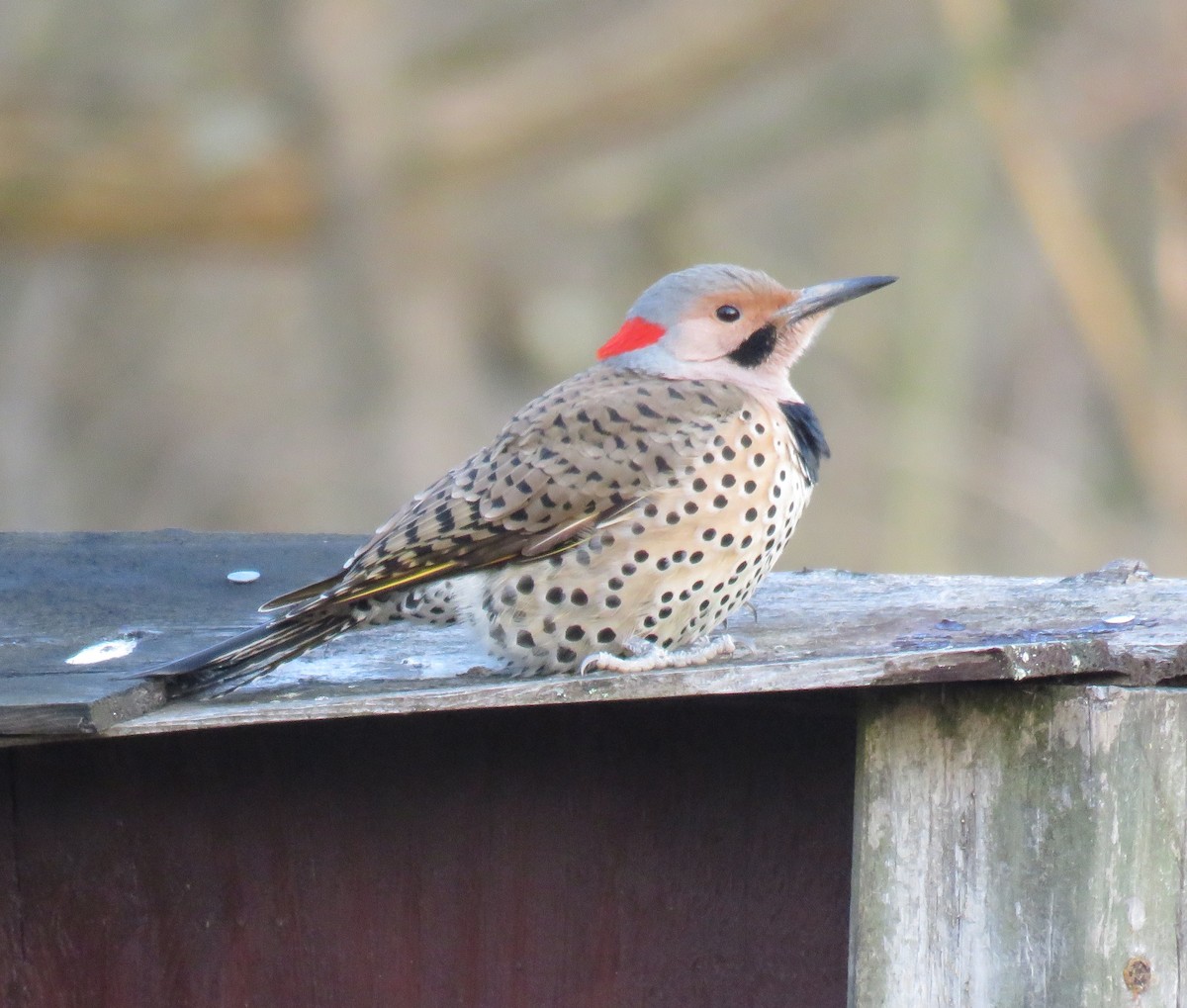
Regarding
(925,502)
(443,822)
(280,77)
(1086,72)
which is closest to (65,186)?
(280,77)

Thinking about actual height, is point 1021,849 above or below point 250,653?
below

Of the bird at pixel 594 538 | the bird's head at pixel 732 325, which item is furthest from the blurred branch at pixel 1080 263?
the bird at pixel 594 538

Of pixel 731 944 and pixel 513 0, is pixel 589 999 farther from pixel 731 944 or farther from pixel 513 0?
pixel 513 0

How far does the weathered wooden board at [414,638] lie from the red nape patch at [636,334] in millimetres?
554

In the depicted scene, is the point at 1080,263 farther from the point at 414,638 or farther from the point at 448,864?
the point at 448,864

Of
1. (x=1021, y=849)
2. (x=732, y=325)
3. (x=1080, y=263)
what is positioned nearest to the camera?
(x=1021, y=849)

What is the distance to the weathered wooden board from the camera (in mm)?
2465

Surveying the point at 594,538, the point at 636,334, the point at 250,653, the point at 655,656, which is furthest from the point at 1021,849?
the point at 636,334

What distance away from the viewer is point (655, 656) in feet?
9.10

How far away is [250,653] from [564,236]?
29.6 feet

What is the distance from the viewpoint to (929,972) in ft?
9.06

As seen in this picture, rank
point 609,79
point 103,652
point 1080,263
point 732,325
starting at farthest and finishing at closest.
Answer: point 609,79, point 1080,263, point 732,325, point 103,652

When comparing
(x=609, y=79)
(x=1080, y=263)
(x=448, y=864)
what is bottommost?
(x=448, y=864)

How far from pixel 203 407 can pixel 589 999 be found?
28.9ft
